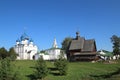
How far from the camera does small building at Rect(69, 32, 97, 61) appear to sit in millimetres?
79881

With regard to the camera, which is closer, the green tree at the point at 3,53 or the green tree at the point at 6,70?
the green tree at the point at 6,70

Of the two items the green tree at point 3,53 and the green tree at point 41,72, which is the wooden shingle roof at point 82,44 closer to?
the green tree at point 3,53

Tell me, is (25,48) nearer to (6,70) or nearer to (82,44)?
(82,44)

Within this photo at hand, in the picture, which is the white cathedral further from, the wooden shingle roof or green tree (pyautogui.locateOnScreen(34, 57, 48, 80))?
green tree (pyautogui.locateOnScreen(34, 57, 48, 80))

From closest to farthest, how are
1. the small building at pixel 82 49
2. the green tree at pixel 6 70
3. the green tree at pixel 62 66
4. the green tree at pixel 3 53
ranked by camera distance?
the green tree at pixel 6 70, the green tree at pixel 62 66, the green tree at pixel 3 53, the small building at pixel 82 49

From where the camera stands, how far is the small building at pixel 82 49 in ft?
262

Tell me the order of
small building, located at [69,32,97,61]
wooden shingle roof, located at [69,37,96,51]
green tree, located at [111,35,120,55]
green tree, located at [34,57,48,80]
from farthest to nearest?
1. green tree, located at [111,35,120,55]
2. wooden shingle roof, located at [69,37,96,51]
3. small building, located at [69,32,97,61]
4. green tree, located at [34,57,48,80]

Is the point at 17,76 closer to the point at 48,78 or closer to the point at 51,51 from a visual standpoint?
the point at 48,78

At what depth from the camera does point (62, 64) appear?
4838cm

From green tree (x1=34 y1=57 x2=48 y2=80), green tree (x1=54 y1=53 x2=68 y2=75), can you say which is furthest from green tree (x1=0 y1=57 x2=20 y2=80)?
green tree (x1=54 y1=53 x2=68 y2=75)

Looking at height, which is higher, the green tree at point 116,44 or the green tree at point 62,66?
the green tree at point 116,44

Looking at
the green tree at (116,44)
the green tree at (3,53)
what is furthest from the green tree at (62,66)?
the green tree at (116,44)

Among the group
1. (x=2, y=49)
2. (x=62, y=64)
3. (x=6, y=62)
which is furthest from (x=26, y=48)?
(x=6, y=62)

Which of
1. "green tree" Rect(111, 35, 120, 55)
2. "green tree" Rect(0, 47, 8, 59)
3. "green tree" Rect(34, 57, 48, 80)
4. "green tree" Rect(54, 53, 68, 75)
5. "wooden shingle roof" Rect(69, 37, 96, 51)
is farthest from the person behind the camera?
"green tree" Rect(111, 35, 120, 55)
